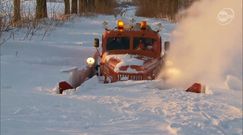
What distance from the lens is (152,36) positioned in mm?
12086

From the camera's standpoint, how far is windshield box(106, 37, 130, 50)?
1190cm

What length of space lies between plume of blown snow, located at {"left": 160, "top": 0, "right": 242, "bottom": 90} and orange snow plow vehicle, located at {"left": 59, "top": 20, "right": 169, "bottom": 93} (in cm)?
52

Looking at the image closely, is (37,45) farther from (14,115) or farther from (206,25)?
(14,115)

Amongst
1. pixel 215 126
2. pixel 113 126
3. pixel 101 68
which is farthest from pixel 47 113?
pixel 101 68

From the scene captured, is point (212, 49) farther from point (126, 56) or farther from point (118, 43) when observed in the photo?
point (118, 43)

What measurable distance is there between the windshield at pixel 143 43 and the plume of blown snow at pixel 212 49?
72cm

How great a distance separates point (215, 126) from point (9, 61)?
702 cm

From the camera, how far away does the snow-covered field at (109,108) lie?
21.8 ft

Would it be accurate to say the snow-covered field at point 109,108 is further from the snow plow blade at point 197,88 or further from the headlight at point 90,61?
the headlight at point 90,61

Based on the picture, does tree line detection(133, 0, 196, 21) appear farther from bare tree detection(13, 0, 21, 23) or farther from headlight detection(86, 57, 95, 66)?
headlight detection(86, 57, 95, 66)

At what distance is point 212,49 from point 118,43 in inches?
86.4

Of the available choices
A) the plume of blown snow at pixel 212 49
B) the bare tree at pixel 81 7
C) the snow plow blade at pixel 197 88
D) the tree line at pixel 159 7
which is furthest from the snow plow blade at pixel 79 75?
the tree line at pixel 159 7
